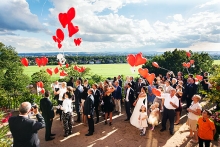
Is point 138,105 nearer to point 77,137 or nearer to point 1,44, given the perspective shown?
point 77,137

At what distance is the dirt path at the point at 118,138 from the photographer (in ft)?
→ 21.0

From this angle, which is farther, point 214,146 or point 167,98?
point 167,98

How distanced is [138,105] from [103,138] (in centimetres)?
194

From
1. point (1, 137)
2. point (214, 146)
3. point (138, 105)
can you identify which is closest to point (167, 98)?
point (138, 105)

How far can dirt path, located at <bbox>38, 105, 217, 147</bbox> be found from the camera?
21.0 ft

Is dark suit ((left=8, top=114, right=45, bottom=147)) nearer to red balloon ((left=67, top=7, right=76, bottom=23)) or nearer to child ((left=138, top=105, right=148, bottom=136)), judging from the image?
child ((left=138, top=105, right=148, bottom=136))

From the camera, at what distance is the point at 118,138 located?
6.87m

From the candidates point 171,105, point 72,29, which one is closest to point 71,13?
point 72,29

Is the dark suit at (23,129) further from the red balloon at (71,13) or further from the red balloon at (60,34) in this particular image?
the red balloon at (60,34)

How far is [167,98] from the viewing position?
281 inches

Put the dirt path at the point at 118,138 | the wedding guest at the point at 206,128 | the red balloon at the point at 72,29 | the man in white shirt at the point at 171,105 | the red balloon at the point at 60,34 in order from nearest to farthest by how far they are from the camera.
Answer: the wedding guest at the point at 206,128 < the dirt path at the point at 118,138 < the man in white shirt at the point at 171,105 < the red balloon at the point at 72,29 < the red balloon at the point at 60,34

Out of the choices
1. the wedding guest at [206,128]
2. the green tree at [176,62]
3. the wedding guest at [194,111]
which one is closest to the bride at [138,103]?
the wedding guest at [194,111]

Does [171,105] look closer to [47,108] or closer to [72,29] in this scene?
[47,108]

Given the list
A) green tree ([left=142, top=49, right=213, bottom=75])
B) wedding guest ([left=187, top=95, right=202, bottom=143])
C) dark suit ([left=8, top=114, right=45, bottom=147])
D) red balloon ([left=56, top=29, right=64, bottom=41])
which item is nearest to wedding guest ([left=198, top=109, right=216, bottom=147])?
wedding guest ([left=187, top=95, right=202, bottom=143])
